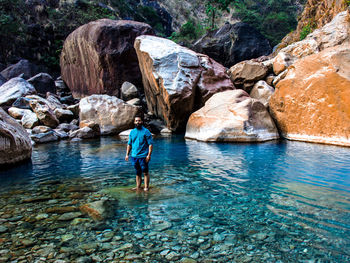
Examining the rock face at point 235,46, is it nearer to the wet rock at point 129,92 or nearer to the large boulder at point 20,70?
the wet rock at point 129,92

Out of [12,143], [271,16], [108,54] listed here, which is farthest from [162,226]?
[271,16]

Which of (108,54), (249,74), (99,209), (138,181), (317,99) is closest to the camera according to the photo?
(99,209)

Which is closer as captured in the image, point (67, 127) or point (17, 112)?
point (17, 112)

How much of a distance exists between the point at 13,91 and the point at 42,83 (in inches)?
207

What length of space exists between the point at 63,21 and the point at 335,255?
35096 millimetres

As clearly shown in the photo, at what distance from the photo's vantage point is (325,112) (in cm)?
1052

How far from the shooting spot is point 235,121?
38.4ft

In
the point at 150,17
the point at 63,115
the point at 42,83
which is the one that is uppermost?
the point at 150,17

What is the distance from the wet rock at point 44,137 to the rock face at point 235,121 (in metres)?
7.39

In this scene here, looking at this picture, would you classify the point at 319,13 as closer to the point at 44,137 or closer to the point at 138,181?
the point at 44,137

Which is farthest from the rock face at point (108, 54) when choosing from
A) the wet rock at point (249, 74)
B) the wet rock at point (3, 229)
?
the wet rock at point (3, 229)

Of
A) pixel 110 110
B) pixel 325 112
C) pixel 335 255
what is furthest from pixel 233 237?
pixel 110 110

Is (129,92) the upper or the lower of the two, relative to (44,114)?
upper

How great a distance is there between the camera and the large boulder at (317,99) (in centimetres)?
1001
